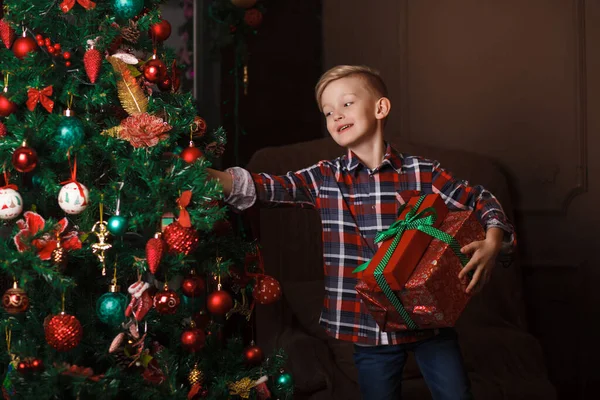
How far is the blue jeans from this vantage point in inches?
72.0

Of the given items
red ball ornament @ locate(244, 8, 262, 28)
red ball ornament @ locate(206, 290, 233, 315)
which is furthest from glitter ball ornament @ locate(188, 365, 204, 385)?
red ball ornament @ locate(244, 8, 262, 28)

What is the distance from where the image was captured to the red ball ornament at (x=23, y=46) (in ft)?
4.82

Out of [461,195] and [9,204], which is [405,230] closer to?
[461,195]

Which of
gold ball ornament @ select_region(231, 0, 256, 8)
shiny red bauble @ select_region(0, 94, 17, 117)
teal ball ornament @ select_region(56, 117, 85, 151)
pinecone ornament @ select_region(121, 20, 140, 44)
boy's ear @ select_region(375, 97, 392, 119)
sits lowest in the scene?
teal ball ornament @ select_region(56, 117, 85, 151)

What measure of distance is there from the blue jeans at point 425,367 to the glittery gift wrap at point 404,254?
28 centimetres

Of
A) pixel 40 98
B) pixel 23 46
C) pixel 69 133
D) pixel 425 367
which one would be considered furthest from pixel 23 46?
pixel 425 367

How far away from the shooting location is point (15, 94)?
147cm

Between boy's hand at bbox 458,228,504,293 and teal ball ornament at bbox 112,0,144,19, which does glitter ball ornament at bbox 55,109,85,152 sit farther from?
boy's hand at bbox 458,228,504,293

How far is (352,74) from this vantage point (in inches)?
76.6

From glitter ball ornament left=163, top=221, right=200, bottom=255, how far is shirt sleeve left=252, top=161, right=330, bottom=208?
1.13ft

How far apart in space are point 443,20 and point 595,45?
69 centimetres

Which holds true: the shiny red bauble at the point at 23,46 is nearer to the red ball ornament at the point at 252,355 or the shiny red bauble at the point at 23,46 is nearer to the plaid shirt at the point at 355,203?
the plaid shirt at the point at 355,203

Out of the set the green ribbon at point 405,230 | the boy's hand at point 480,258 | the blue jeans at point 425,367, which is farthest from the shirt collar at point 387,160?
the blue jeans at point 425,367

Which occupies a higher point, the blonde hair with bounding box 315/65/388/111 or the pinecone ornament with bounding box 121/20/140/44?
the pinecone ornament with bounding box 121/20/140/44
